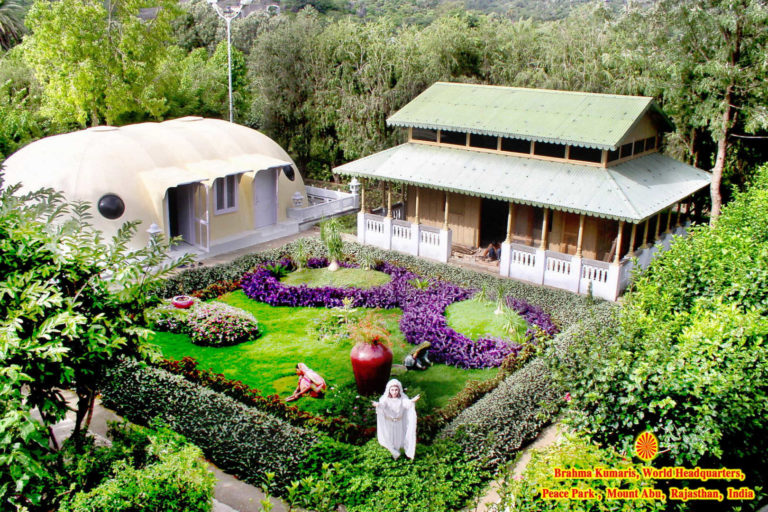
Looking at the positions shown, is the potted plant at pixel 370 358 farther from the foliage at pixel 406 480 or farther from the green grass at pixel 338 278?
the green grass at pixel 338 278

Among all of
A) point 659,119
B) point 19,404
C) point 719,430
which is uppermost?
point 659,119

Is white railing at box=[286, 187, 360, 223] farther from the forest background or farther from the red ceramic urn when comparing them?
the red ceramic urn

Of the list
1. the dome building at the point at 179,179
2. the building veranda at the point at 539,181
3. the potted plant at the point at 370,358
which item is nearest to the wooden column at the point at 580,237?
the building veranda at the point at 539,181

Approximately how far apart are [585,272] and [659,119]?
652 cm

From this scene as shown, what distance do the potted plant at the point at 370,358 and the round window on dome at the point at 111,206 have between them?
37.5ft

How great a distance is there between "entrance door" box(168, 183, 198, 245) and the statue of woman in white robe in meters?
14.6

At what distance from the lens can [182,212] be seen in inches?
966

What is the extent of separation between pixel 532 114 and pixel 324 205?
10.1 metres

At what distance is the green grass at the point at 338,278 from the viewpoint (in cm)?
2070

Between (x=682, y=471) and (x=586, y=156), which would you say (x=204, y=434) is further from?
(x=586, y=156)

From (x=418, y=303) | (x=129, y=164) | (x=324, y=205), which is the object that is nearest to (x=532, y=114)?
(x=418, y=303)

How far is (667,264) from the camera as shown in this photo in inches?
522

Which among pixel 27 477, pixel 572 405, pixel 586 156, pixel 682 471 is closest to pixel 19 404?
pixel 27 477

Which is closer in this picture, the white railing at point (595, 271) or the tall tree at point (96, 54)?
the white railing at point (595, 271)
